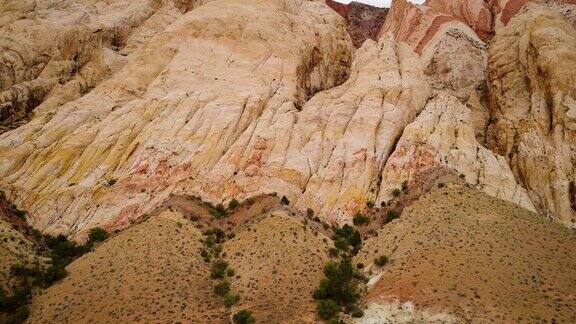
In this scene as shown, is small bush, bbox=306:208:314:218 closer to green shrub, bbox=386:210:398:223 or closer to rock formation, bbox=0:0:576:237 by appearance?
rock formation, bbox=0:0:576:237

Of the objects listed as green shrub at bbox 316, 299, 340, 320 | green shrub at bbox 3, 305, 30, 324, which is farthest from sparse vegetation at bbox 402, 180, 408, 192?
green shrub at bbox 3, 305, 30, 324

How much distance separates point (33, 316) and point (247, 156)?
105 feet

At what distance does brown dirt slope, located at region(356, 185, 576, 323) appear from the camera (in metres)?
39.2

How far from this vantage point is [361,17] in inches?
6422

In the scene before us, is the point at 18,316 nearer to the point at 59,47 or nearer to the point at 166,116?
the point at 166,116

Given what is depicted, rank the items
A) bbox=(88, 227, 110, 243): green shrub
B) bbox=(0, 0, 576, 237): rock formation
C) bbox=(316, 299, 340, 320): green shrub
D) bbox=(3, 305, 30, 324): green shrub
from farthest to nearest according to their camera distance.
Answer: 1. bbox=(0, 0, 576, 237): rock formation
2. bbox=(88, 227, 110, 243): green shrub
3. bbox=(3, 305, 30, 324): green shrub
4. bbox=(316, 299, 340, 320): green shrub

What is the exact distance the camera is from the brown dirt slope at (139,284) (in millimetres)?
42406

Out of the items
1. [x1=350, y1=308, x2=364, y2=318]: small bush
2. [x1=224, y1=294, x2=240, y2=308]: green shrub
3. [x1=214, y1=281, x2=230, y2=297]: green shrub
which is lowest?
[x1=214, y1=281, x2=230, y2=297]: green shrub

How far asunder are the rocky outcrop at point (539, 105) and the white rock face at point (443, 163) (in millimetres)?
5226

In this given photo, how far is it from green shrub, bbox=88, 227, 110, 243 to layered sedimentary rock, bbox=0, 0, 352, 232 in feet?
6.48

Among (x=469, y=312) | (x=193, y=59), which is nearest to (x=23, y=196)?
(x=193, y=59)

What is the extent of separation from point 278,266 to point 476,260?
61.3ft

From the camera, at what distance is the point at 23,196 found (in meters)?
62.2

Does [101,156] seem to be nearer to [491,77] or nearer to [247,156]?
[247,156]
